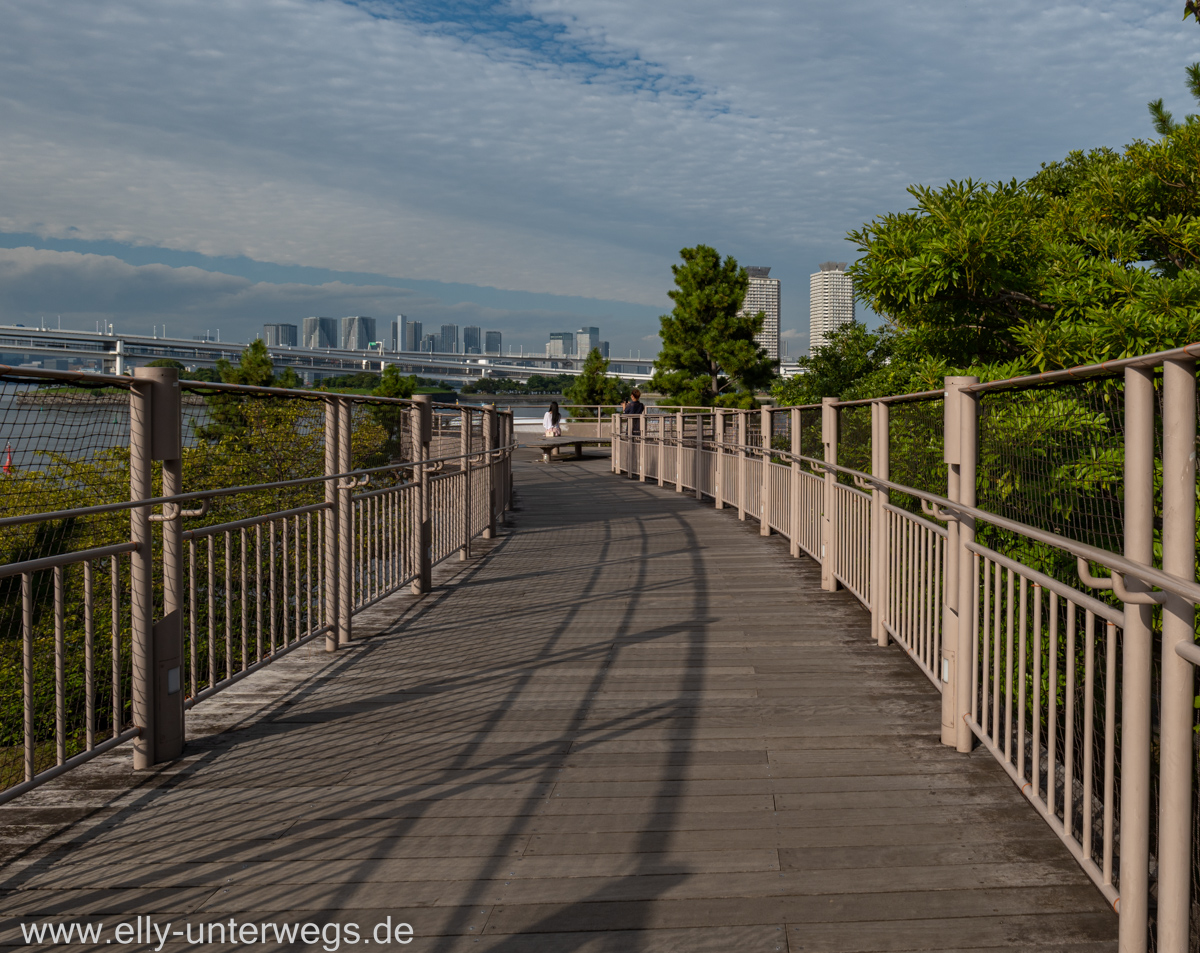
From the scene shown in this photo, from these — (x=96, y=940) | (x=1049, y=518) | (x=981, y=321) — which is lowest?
(x=96, y=940)

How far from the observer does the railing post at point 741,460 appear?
40.0 feet

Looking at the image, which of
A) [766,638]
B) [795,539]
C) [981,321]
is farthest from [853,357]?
[766,638]

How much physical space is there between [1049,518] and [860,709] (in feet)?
4.37

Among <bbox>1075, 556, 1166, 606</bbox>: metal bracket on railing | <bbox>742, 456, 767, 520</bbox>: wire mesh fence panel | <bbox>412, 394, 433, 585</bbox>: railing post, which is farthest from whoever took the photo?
<bbox>742, 456, 767, 520</bbox>: wire mesh fence panel

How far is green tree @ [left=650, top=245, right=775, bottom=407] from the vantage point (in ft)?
124

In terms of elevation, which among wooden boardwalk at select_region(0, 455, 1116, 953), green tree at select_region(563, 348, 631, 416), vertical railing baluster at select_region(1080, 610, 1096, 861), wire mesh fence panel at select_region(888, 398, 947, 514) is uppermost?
green tree at select_region(563, 348, 631, 416)

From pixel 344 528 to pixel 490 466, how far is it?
17.4 ft

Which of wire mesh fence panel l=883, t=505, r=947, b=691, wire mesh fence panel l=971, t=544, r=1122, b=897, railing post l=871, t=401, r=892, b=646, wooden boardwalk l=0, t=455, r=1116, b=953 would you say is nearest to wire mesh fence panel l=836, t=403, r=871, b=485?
railing post l=871, t=401, r=892, b=646

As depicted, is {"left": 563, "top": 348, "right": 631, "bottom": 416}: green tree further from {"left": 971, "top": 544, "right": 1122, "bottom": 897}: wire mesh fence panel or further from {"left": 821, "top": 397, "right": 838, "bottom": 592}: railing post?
{"left": 971, "top": 544, "right": 1122, "bottom": 897}: wire mesh fence panel

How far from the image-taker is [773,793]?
11.7ft

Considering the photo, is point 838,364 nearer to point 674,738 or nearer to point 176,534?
point 674,738

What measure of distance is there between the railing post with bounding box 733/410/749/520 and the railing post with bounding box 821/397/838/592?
14.4 feet

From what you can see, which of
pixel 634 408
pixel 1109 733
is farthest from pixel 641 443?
pixel 1109 733

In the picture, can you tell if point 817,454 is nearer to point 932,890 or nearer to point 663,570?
point 663,570
